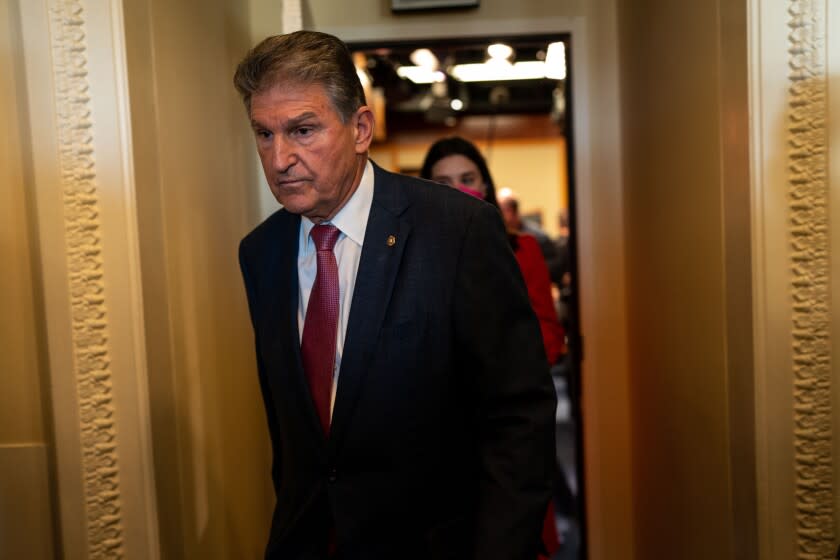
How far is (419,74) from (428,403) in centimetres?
501

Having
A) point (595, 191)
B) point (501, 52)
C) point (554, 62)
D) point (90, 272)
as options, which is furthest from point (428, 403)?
point (554, 62)

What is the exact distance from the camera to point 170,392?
174 cm

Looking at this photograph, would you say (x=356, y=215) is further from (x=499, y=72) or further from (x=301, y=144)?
(x=499, y=72)

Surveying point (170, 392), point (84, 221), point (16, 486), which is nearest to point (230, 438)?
point (170, 392)

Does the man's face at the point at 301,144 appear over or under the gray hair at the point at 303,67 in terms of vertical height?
under

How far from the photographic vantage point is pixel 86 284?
151 centimetres

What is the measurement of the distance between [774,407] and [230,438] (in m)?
1.55

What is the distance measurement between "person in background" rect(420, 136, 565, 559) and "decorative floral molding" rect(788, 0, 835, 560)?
1.01 metres

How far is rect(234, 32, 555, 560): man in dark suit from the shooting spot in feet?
4.09

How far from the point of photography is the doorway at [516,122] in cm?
299

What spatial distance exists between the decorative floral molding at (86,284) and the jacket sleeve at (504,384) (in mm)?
766

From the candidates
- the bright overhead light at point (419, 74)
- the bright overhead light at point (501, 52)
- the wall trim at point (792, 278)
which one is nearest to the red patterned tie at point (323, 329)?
the wall trim at point (792, 278)

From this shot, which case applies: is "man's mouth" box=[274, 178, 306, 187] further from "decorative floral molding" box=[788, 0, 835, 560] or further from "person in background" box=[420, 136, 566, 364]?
"person in background" box=[420, 136, 566, 364]

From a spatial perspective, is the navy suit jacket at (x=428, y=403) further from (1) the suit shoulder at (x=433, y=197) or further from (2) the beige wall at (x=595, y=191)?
(2) the beige wall at (x=595, y=191)
